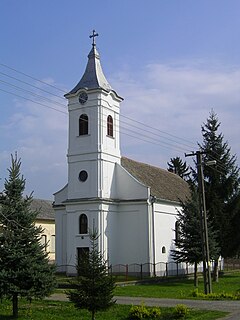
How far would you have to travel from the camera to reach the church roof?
39.3m

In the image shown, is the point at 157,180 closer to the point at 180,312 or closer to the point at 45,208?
the point at 45,208

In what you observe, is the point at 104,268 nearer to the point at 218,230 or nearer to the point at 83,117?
the point at 218,230

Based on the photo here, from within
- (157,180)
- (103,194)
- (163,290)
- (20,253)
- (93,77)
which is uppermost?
(93,77)

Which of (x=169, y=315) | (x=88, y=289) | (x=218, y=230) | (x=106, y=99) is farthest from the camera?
(x=106, y=99)

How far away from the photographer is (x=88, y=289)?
15.9 meters

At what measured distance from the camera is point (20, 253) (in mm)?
18500

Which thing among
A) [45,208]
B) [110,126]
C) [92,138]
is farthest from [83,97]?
[45,208]

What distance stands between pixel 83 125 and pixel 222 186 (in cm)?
1147

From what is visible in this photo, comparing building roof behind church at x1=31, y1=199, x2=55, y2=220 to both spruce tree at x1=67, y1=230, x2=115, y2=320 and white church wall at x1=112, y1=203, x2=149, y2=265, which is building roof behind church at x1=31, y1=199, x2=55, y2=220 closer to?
white church wall at x1=112, y1=203, x2=149, y2=265

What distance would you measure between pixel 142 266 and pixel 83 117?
12144mm

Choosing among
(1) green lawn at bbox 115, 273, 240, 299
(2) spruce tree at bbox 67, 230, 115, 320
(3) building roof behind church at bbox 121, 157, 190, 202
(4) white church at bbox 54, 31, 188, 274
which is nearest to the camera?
(2) spruce tree at bbox 67, 230, 115, 320

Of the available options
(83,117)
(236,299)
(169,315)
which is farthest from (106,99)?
(169,315)

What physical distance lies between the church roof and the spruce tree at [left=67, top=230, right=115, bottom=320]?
78.9 ft

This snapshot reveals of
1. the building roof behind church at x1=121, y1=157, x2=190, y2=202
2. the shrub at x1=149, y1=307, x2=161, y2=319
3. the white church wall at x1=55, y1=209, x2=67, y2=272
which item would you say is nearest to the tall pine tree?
the building roof behind church at x1=121, y1=157, x2=190, y2=202
